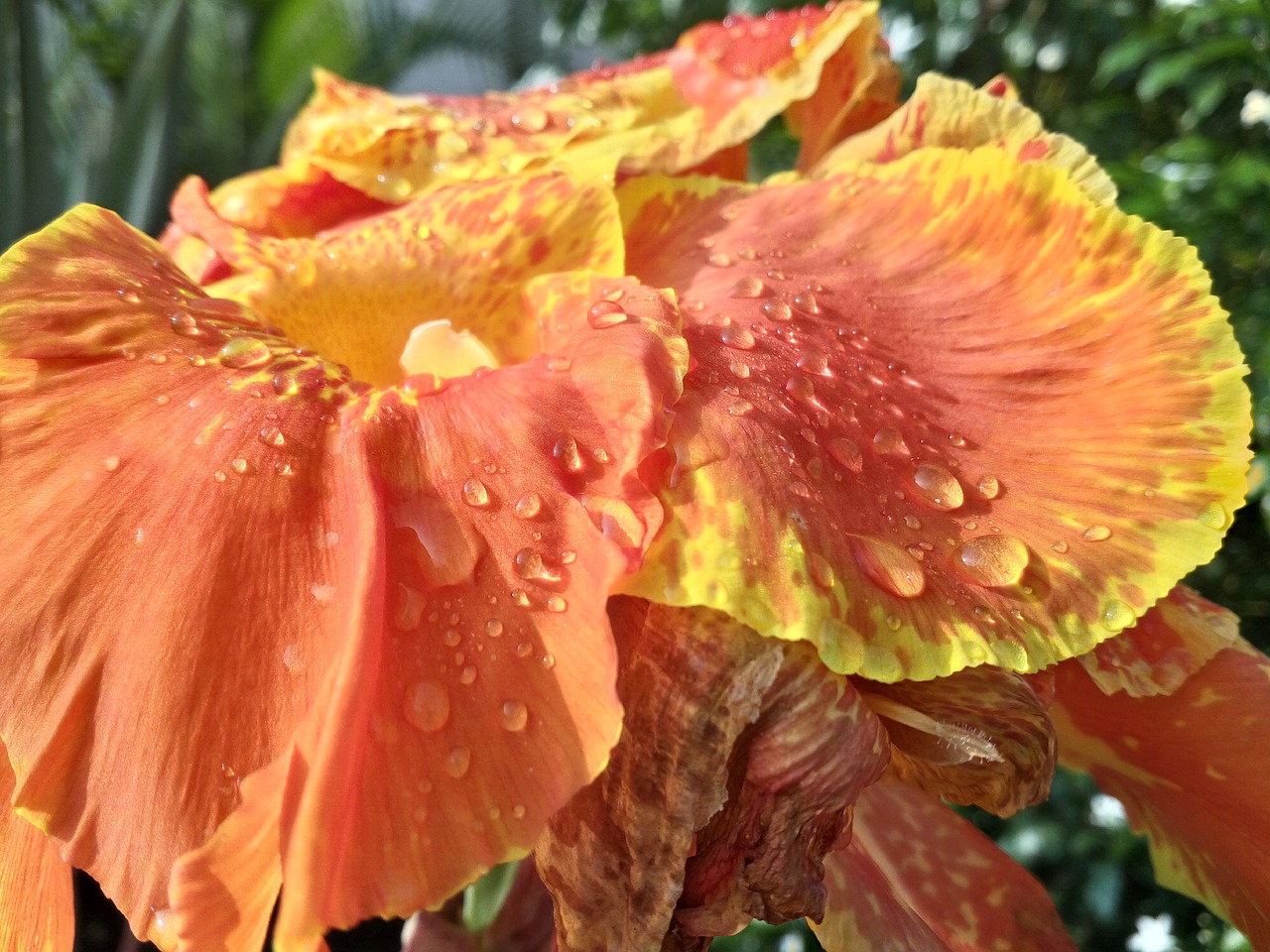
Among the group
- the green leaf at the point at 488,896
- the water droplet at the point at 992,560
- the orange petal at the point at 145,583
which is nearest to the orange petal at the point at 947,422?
the water droplet at the point at 992,560

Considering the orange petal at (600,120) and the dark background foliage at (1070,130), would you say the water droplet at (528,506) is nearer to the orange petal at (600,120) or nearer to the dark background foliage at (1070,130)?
the orange petal at (600,120)

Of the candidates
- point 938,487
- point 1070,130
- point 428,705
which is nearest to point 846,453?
point 938,487

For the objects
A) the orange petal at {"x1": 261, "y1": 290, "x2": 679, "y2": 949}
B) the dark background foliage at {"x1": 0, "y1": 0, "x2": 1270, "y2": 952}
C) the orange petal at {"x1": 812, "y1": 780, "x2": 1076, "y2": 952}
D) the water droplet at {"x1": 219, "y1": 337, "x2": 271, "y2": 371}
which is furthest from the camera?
the dark background foliage at {"x1": 0, "y1": 0, "x2": 1270, "y2": 952}

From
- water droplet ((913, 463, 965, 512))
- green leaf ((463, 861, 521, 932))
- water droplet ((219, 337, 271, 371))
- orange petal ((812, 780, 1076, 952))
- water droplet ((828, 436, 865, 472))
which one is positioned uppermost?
water droplet ((219, 337, 271, 371))

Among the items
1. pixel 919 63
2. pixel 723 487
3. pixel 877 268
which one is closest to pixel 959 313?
pixel 877 268

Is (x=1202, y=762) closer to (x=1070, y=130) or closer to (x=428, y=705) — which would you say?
(x=428, y=705)

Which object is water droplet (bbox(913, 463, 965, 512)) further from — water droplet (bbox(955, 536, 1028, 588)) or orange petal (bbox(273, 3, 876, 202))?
orange petal (bbox(273, 3, 876, 202))

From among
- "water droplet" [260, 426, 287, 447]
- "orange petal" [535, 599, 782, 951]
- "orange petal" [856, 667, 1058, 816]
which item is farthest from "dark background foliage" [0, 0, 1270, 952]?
"water droplet" [260, 426, 287, 447]
